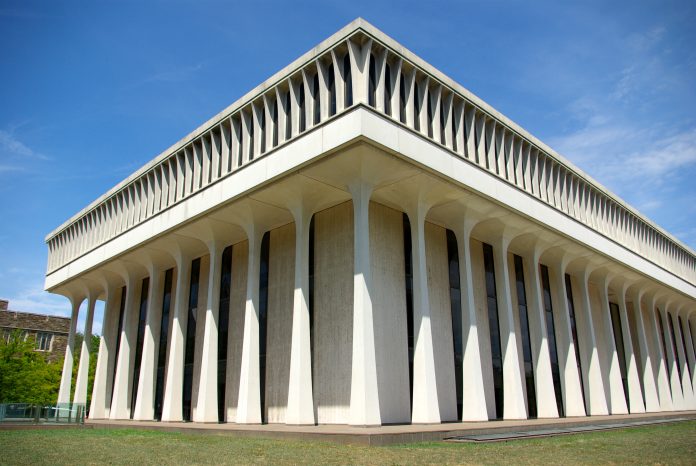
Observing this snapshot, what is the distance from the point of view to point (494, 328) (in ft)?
83.9

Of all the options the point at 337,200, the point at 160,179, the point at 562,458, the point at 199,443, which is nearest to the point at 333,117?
the point at 337,200

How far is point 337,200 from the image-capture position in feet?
70.9

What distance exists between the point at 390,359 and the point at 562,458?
962 cm

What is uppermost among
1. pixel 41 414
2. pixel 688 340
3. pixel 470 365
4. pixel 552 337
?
pixel 688 340

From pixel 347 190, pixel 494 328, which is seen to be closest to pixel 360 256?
pixel 347 190

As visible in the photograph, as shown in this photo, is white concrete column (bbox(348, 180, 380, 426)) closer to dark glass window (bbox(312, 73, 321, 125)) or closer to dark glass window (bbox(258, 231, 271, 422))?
dark glass window (bbox(312, 73, 321, 125))

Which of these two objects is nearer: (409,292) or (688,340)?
(409,292)

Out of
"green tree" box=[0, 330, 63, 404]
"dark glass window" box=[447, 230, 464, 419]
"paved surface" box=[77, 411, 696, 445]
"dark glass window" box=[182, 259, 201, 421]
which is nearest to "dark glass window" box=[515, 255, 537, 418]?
"dark glass window" box=[447, 230, 464, 419]

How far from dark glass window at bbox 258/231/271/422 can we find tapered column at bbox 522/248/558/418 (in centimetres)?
1228

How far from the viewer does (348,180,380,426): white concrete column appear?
16.4 m

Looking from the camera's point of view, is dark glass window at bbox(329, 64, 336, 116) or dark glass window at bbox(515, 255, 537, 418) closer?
dark glass window at bbox(329, 64, 336, 116)

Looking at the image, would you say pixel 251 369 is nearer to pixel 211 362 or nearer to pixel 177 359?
pixel 211 362

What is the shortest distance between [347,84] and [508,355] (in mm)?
12938

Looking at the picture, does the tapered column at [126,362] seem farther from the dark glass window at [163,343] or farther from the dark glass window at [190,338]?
the dark glass window at [190,338]
